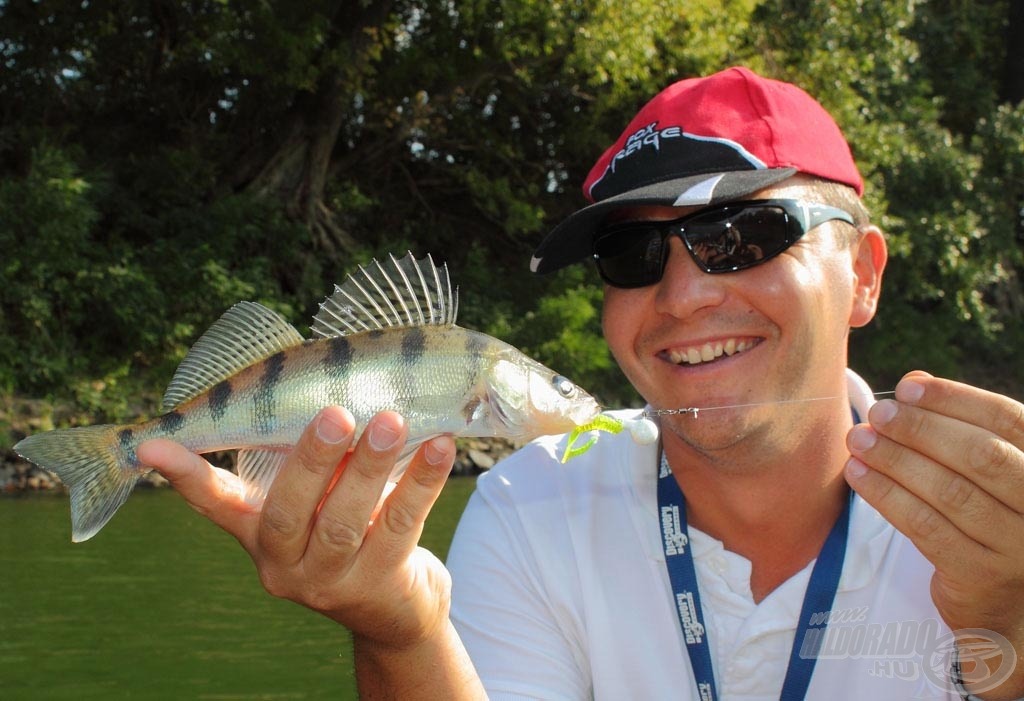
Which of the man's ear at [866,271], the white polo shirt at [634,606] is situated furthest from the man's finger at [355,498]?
the man's ear at [866,271]

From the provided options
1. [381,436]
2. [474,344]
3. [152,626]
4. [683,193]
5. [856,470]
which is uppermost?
[683,193]

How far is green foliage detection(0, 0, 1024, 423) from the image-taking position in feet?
46.6

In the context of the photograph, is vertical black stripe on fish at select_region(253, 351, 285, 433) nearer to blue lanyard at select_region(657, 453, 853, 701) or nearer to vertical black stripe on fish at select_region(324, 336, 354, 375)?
vertical black stripe on fish at select_region(324, 336, 354, 375)

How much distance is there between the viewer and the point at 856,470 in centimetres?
207

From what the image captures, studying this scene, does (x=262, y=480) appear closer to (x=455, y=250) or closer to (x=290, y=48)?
(x=290, y=48)

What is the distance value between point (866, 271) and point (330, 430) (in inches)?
64.9

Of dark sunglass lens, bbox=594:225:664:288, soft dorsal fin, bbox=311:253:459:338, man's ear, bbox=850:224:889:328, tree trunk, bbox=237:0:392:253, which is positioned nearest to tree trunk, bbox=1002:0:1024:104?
tree trunk, bbox=237:0:392:253

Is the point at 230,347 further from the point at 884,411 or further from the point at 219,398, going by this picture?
the point at 884,411

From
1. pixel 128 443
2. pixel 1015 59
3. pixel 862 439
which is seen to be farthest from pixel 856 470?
pixel 1015 59

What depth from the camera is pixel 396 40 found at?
17.4m

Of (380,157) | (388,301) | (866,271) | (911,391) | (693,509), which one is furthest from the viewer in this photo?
(380,157)

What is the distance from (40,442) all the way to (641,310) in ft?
4.97

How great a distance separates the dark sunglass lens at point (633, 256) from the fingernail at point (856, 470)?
753mm

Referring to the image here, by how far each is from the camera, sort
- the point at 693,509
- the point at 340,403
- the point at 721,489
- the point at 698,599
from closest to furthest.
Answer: the point at 340,403
the point at 698,599
the point at 721,489
the point at 693,509
